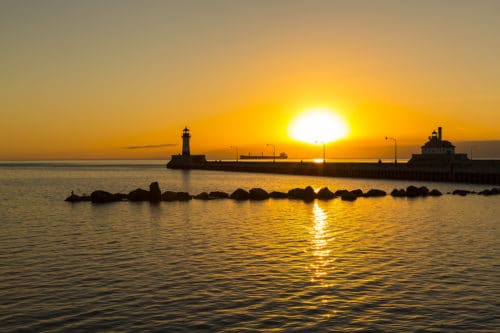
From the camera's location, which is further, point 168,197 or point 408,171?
point 408,171

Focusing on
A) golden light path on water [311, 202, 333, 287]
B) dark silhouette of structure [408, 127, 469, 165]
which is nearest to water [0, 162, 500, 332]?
golden light path on water [311, 202, 333, 287]

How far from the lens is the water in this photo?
12742 millimetres

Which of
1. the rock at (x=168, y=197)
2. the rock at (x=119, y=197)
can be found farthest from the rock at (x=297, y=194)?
the rock at (x=119, y=197)

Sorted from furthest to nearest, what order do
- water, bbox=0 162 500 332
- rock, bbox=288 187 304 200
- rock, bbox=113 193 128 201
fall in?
rock, bbox=288 187 304 200 → rock, bbox=113 193 128 201 → water, bbox=0 162 500 332

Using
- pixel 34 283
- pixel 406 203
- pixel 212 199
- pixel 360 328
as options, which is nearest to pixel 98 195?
pixel 212 199

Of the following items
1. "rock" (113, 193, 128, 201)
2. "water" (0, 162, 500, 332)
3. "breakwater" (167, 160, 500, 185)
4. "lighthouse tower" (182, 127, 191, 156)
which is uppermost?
"lighthouse tower" (182, 127, 191, 156)

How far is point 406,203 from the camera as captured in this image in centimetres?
4684

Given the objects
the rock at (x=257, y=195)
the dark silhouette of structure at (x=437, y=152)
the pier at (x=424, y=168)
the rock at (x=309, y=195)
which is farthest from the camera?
the dark silhouette of structure at (x=437, y=152)

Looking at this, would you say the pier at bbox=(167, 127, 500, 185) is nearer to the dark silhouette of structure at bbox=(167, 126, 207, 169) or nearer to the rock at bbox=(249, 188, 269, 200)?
the dark silhouette of structure at bbox=(167, 126, 207, 169)

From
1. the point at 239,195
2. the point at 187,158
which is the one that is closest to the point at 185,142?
the point at 187,158

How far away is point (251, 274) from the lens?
17.6 m

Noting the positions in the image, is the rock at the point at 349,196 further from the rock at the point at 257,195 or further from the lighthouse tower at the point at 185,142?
the lighthouse tower at the point at 185,142

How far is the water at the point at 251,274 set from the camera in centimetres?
1274

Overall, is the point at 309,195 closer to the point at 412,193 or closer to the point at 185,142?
the point at 412,193
